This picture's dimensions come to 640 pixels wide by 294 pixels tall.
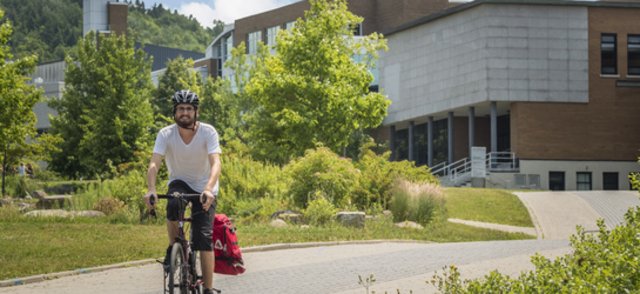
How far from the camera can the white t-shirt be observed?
962 cm

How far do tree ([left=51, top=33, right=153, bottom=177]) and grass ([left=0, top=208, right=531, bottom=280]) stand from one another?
76.9 ft

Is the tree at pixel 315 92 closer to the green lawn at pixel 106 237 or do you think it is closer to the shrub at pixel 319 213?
the green lawn at pixel 106 237

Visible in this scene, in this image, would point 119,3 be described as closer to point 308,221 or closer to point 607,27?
point 607,27

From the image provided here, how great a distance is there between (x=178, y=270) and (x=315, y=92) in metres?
34.3

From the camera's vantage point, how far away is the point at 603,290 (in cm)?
701

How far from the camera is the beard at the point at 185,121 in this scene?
9.55 meters

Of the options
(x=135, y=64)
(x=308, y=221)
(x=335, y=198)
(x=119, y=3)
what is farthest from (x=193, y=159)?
(x=119, y=3)

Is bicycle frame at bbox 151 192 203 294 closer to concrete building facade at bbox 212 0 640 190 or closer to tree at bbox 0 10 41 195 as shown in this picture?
tree at bbox 0 10 41 195

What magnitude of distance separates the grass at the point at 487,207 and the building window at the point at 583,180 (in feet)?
83.1

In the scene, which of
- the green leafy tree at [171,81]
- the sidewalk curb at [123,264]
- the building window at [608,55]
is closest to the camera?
the sidewalk curb at [123,264]

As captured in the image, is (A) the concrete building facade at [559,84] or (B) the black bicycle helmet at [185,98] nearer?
(B) the black bicycle helmet at [185,98]

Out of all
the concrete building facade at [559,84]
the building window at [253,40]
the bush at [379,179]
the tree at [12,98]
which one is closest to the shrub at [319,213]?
the bush at [379,179]

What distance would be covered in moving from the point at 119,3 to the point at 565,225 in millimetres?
56852

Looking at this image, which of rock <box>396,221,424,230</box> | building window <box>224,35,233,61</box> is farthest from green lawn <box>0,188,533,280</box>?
building window <box>224,35,233,61</box>
